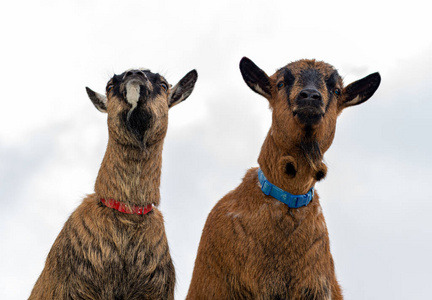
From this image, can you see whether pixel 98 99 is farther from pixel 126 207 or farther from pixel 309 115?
pixel 309 115

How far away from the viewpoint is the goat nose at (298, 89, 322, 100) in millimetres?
6840

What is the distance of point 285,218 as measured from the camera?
282 inches

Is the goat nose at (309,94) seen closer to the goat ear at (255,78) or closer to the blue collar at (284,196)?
the goat ear at (255,78)

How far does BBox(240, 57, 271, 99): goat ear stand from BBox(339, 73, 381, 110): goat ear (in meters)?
0.95

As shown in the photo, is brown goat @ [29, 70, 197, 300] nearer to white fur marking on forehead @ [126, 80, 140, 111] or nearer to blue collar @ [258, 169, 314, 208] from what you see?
white fur marking on forehead @ [126, 80, 140, 111]

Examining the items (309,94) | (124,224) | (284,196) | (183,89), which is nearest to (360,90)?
(309,94)

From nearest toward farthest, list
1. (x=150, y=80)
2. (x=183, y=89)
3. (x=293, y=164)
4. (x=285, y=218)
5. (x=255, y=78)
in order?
1. (x=293, y=164)
2. (x=285, y=218)
3. (x=150, y=80)
4. (x=255, y=78)
5. (x=183, y=89)

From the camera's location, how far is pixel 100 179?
7422mm

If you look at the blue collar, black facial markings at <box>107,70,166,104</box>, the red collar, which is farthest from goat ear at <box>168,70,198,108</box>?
the blue collar

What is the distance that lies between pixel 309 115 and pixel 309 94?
0.77 ft

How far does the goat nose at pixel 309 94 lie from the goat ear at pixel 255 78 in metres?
0.70

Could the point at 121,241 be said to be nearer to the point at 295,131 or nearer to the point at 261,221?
the point at 261,221

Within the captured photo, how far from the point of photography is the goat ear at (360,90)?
7.64 meters

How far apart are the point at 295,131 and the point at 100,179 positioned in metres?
2.36
